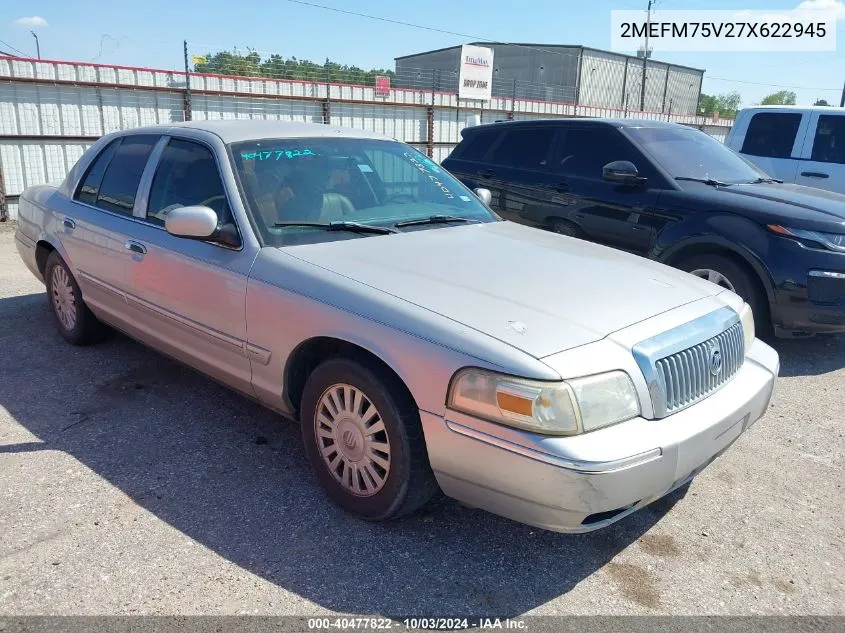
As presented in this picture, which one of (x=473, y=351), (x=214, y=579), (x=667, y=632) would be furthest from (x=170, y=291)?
(x=667, y=632)

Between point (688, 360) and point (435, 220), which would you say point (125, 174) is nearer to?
point (435, 220)

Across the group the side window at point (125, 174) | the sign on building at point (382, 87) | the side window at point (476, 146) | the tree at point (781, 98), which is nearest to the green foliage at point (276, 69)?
the sign on building at point (382, 87)

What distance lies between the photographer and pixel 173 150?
4.05 meters

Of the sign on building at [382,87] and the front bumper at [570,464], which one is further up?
the sign on building at [382,87]

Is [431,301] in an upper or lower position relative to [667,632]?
upper

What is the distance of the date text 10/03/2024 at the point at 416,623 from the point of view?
2404 mm

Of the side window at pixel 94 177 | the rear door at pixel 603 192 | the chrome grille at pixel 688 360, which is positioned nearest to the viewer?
the chrome grille at pixel 688 360

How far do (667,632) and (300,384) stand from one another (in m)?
1.87

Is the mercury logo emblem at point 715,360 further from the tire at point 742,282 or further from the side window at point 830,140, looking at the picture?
the side window at point 830,140

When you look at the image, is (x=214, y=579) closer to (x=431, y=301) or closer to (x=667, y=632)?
(x=431, y=301)

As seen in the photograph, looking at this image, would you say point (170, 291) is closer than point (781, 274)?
Yes

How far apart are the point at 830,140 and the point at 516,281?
719 cm

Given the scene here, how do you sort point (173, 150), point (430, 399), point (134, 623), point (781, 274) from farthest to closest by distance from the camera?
point (781, 274)
point (173, 150)
point (430, 399)
point (134, 623)

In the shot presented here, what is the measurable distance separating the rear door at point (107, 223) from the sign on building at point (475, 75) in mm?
14446
